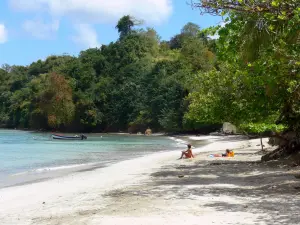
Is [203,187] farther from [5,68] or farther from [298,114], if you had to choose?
[5,68]

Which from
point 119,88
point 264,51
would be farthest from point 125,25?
point 264,51

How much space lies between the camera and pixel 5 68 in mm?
111875

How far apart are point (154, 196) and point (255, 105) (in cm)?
569

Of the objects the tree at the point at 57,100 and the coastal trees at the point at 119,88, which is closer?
the coastal trees at the point at 119,88

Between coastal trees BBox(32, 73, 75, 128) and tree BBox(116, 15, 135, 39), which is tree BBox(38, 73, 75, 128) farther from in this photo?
tree BBox(116, 15, 135, 39)

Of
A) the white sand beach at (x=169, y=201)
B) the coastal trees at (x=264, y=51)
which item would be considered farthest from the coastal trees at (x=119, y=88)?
the white sand beach at (x=169, y=201)

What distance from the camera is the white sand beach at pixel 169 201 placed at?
653 cm

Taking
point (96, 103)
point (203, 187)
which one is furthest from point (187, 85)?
point (203, 187)

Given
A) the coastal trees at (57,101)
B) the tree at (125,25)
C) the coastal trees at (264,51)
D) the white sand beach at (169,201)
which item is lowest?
the white sand beach at (169,201)

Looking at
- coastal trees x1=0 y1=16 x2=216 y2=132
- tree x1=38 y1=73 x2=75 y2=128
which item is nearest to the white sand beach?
coastal trees x1=0 y1=16 x2=216 y2=132

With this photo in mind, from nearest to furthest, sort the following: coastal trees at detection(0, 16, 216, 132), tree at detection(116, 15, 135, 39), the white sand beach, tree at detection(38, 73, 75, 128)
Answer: the white sand beach < coastal trees at detection(0, 16, 216, 132) < tree at detection(38, 73, 75, 128) < tree at detection(116, 15, 135, 39)

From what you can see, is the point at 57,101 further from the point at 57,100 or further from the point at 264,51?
the point at 264,51

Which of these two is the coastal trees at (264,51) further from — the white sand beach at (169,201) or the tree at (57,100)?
the tree at (57,100)

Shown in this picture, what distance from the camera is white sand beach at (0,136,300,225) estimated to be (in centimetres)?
653
